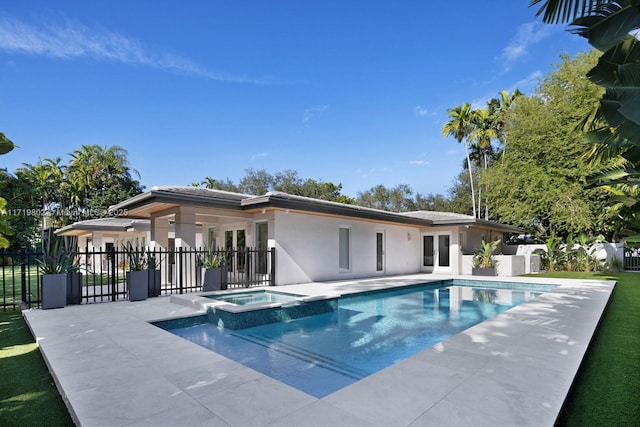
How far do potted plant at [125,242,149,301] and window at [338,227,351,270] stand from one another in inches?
326

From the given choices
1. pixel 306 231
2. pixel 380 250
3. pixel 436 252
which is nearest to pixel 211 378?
pixel 306 231

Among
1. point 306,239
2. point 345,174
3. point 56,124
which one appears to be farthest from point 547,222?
point 56,124

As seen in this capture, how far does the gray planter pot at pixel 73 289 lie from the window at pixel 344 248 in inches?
387

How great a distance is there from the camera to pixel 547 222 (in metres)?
25.0

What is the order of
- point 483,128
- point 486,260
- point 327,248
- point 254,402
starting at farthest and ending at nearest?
point 483,128, point 486,260, point 327,248, point 254,402

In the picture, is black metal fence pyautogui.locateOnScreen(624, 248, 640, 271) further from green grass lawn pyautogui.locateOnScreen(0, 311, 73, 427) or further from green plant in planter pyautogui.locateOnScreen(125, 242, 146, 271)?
green grass lawn pyautogui.locateOnScreen(0, 311, 73, 427)

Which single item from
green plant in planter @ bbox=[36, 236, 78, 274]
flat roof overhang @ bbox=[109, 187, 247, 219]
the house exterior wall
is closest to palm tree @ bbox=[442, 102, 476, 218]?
the house exterior wall

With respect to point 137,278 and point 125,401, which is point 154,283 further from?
point 125,401

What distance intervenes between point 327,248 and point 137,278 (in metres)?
7.72

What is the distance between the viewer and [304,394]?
352cm

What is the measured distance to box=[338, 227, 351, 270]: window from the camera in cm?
1590

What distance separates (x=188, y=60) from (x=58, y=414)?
1847 centimetres

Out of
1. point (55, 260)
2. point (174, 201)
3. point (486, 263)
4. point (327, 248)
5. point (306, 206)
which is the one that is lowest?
point (486, 263)

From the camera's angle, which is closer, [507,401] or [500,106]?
[507,401]
